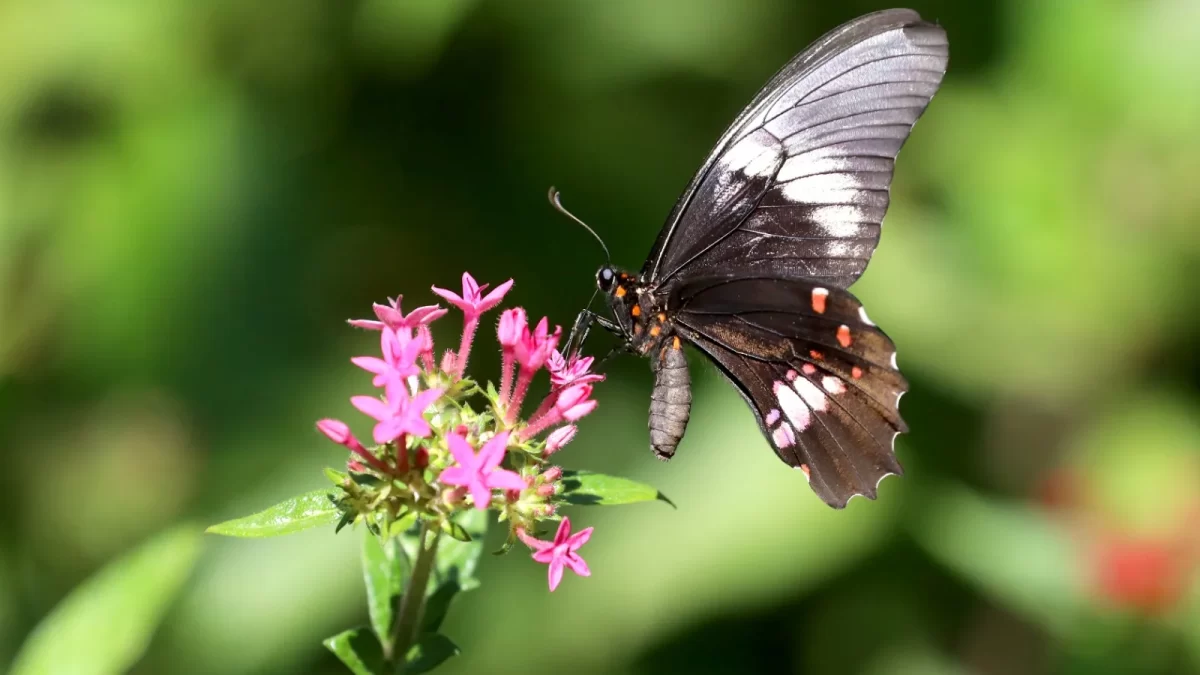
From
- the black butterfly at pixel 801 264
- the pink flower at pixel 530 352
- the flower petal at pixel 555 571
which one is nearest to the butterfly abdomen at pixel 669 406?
the black butterfly at pixel 801 264

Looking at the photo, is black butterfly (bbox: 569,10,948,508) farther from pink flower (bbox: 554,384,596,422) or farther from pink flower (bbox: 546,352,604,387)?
pink flower (bbox: 554,384,596,422)

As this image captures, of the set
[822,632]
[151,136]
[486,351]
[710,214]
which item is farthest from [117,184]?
[822,632]

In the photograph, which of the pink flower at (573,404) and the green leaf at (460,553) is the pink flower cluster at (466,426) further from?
the green leaf at (460,553)

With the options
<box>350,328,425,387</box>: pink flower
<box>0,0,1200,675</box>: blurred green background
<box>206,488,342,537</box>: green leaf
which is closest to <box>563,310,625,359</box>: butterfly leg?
<box>350,328,425,387</box>: pink flower

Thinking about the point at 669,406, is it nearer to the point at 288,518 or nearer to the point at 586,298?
the point at 288,518

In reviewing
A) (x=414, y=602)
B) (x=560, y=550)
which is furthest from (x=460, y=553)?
(x=560, y=550)

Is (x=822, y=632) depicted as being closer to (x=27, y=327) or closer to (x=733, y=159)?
(x=733, y=159)
